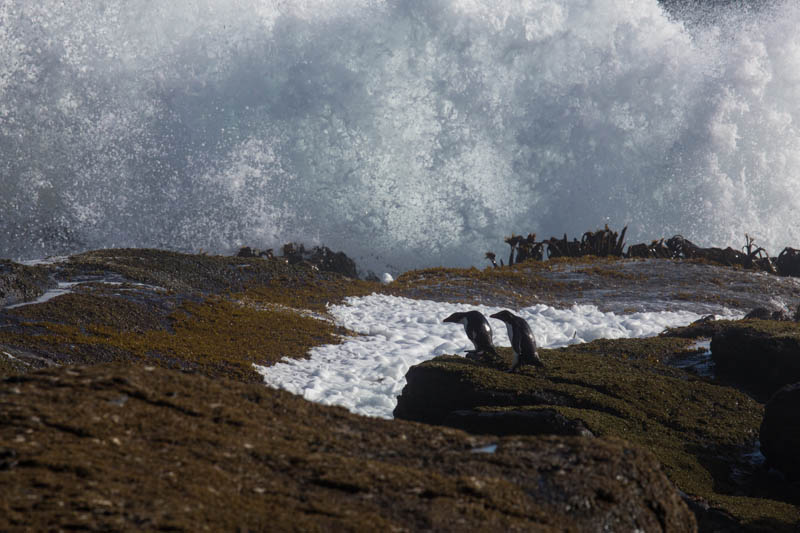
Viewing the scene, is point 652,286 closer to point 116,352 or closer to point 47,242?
point 116,352

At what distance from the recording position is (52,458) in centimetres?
187

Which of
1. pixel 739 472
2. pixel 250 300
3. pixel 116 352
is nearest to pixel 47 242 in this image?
pixel 250 300

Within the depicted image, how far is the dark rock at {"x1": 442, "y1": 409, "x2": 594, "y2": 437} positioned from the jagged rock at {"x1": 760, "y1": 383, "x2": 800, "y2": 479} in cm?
133

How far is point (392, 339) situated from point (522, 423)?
4758 mm

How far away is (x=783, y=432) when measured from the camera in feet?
14.6

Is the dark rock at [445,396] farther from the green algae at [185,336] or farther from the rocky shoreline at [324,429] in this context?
the green algae at [185,336]

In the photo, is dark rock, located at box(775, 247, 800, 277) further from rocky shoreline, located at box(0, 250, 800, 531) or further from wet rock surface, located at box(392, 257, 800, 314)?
rocky shoreline, located at box(0, 250, 800, 531)

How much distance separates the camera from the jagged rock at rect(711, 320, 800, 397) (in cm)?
600

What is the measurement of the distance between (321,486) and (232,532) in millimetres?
331

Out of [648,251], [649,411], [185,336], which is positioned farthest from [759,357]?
[648,251]

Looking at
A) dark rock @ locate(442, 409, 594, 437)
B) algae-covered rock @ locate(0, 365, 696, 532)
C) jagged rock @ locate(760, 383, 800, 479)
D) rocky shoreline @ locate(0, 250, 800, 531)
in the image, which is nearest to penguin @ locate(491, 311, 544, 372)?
rocky shoreline @ locate(0, 250, 800, 531)

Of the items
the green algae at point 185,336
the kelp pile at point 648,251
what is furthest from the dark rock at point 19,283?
the kelp pile at point 648,251

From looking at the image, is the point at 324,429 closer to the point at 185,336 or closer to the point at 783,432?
the point at 783,432

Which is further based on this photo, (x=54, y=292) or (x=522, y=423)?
(x=54, y=292)
